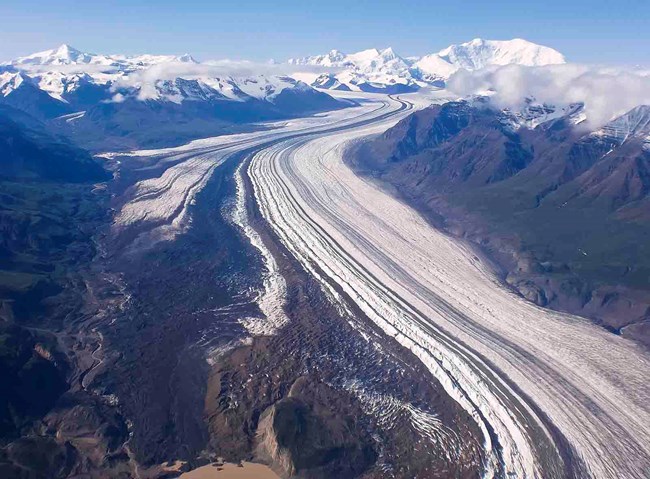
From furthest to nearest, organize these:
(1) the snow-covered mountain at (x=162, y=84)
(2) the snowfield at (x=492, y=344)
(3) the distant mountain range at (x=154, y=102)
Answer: (1) the snow-covered mountain at (x=162, y=84)
(3) the distant mountain range at (x=154, y=102)
(2) the snowfield at (x=492, y=344)

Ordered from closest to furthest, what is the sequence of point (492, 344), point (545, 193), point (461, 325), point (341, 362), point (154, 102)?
point (341, 362)
point (492, 344)
point (461, 325)
point (545, 193)
point (154, 102)

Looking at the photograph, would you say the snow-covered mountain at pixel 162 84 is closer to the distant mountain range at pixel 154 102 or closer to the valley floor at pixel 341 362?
the distant mountain range at pixel 154 102

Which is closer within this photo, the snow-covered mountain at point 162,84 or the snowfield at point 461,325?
the snowfield at point 461,325

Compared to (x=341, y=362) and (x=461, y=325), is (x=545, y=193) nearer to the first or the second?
(x=461, y=325)

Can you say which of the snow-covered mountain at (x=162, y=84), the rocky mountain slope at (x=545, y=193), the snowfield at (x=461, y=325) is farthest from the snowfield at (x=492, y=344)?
the snow-covered mountain at (x=162, y=84)

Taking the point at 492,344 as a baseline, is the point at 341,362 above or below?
below

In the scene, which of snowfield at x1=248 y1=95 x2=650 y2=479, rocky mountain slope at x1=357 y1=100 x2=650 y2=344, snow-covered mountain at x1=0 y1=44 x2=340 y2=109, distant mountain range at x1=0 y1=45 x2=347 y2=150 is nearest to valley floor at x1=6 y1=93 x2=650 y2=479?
snowfield at x1=248 y1=95 x2=650 y2=479

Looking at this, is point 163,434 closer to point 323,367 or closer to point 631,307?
point 323,367

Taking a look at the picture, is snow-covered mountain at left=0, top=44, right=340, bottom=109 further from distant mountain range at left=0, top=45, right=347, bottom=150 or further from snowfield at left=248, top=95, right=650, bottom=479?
snowfield at left=248, top=95, right=650, bottom=479

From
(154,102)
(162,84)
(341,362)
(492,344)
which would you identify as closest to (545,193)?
(492,344)
